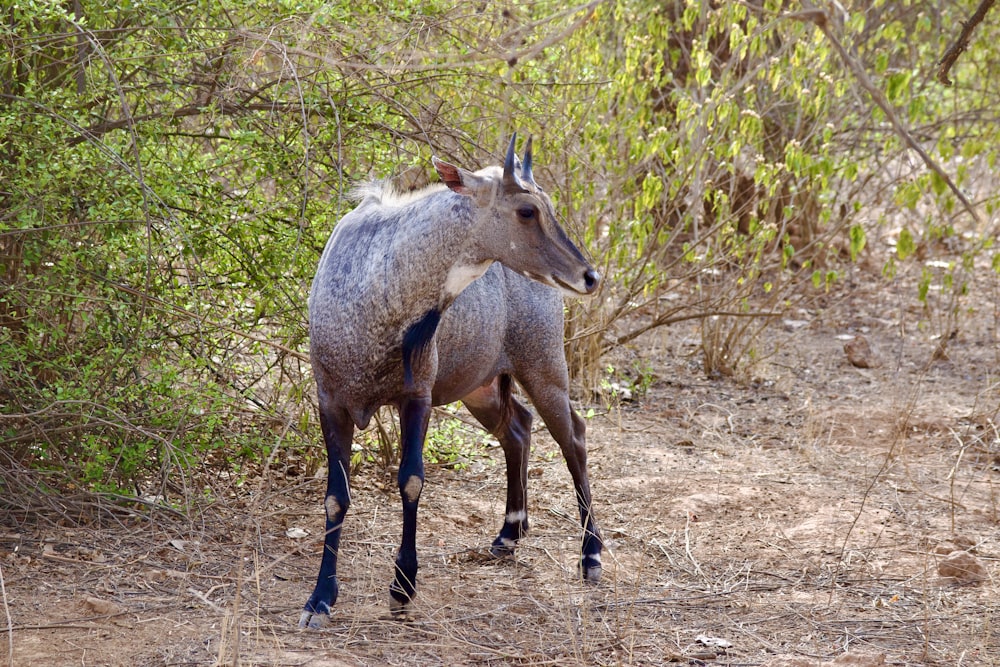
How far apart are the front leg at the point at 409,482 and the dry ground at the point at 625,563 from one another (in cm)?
11

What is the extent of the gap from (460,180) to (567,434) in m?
1.65

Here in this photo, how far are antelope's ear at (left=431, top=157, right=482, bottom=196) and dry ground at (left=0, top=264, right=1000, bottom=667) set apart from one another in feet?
5.09

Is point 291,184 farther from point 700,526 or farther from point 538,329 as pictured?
point 700,526

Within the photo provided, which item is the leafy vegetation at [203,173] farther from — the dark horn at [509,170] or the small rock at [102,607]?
the small rock at [102,607]

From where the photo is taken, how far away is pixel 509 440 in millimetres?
5707

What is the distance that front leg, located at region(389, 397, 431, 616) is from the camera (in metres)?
4.61

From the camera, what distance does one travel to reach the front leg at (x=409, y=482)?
461 centimetres

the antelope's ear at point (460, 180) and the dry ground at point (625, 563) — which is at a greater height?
the antelope's ear at point (460, 180)

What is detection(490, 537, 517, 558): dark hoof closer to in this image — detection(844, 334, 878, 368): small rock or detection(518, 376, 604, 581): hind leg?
detection(518, 376, 604, 581): hind leg

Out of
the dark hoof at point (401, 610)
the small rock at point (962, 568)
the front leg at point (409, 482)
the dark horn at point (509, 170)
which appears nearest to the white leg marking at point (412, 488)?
the front leg at point (409, 482)

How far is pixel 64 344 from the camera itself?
532 centimetres

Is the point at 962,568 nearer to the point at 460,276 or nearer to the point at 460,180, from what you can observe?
the point at 460,276

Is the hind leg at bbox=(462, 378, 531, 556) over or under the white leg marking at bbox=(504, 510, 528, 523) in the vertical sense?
over

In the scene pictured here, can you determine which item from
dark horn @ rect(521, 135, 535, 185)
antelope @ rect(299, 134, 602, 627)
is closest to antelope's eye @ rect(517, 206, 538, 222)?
antelope @ rect(299, 134, 602, 627)
